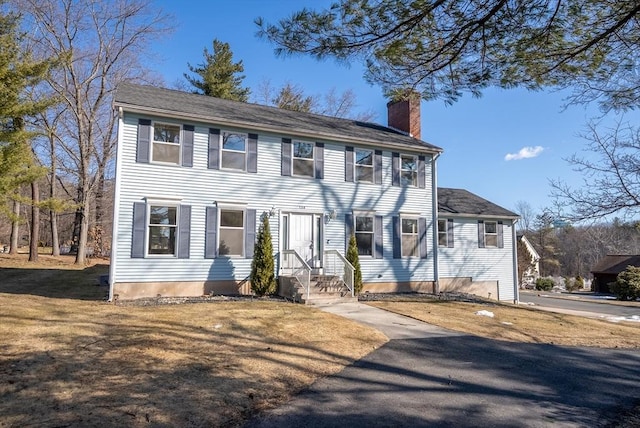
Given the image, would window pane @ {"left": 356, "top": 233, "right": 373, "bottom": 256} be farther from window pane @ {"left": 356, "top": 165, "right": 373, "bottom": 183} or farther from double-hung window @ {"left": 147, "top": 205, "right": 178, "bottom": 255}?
double-hung window @ {"left": 147, "top": 205, "right": 178, "bottom": 255}

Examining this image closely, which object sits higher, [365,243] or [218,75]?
[218,75]

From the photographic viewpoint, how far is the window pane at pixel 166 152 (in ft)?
37.7

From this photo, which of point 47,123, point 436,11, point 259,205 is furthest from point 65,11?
point 436,11

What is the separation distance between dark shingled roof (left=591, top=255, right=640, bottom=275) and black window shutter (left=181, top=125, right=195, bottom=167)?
113ft

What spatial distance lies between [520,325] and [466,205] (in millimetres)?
9444

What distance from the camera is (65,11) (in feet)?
68.6

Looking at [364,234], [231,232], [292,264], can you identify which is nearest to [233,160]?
[231,232]

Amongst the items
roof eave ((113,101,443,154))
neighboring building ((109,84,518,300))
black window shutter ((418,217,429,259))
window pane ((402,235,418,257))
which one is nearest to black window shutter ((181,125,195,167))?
neighboring building ((109,84,518,300))

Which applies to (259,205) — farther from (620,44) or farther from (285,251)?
(620,44)

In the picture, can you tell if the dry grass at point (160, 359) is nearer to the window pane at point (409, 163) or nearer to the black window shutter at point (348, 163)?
the black window shutter at point (348, 163)

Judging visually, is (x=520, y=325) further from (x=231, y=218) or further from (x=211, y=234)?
(x=211, y=234)

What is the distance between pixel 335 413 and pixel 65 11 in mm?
24907

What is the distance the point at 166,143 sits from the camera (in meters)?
11.6

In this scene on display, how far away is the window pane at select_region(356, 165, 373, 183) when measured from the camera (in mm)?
14344
